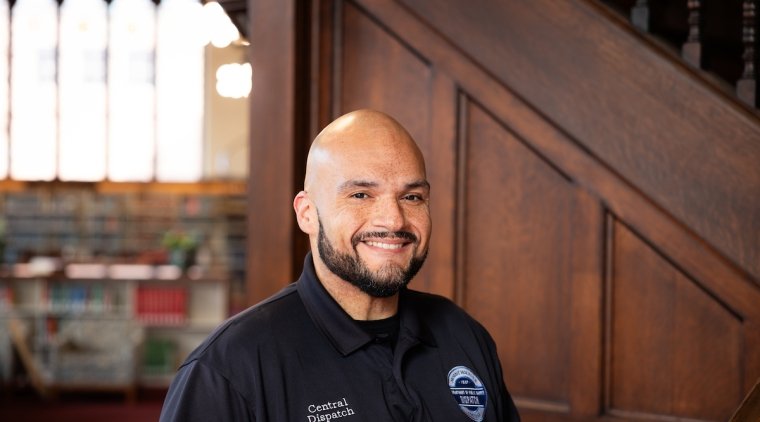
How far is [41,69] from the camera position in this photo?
579 inches

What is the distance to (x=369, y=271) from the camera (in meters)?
1.36

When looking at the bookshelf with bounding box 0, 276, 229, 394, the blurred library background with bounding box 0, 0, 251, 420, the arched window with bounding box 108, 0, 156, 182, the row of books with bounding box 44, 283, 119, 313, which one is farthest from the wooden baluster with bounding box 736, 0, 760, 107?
the arched window with bounding box 108, 0, 156, 182

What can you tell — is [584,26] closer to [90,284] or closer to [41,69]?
[90,284]

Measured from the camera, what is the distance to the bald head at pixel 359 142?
1.36 meters

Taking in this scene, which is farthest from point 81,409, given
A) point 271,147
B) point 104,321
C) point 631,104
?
point 631,104

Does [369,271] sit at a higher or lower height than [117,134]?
lower

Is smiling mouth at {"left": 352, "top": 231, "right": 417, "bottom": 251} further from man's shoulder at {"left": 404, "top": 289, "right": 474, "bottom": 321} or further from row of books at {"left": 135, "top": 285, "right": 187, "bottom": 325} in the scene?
row of books at {"left": 135, "top": 285, "right": 187, "bottom": 325}

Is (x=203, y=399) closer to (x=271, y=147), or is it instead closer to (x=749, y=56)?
(x=271, y=147)

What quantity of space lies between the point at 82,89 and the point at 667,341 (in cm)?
1424

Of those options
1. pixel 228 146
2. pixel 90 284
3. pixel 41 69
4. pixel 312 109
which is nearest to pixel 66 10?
pixel 41 69

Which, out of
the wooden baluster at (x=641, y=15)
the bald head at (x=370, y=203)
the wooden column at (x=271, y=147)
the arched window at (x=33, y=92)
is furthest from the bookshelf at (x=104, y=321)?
the arched window at (x=33, y=92)

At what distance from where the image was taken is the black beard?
4.45ft

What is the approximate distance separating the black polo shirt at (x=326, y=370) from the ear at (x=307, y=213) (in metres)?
0.07

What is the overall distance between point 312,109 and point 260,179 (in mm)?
259
